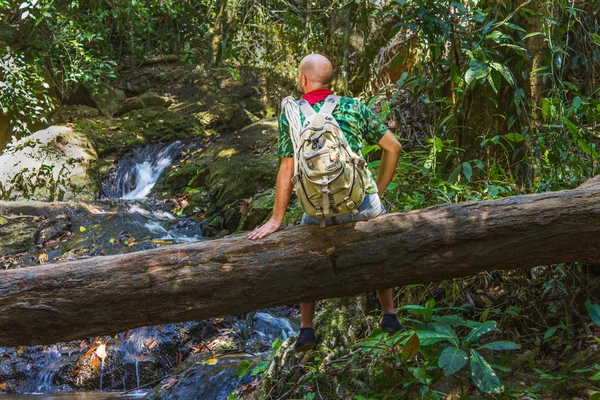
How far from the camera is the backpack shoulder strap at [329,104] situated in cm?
301

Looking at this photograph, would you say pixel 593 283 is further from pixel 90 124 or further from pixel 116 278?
pixel 90 124

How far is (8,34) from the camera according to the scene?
11.5m

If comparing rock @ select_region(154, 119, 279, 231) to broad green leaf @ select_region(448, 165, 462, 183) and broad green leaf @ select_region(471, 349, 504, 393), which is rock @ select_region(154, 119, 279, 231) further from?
broad green leaf @ select_region(471, 349, 504, 393)

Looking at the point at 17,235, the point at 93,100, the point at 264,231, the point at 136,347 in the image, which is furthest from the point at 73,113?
the point at 264,231

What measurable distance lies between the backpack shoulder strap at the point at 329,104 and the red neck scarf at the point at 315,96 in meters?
0.06

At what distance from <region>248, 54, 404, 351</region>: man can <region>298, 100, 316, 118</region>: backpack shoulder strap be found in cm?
5

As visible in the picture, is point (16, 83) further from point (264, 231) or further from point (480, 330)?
point (480, 330)

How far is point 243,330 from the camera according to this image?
6113 millimetres

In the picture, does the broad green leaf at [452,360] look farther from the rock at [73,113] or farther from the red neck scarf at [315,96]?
the rock at [73,113]

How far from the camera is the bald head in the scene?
314 cm

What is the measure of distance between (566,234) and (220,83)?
13.6 metres

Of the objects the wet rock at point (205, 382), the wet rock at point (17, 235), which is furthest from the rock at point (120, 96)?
the wet rock at point (205, 382)

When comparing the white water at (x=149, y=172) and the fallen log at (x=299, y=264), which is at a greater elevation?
the white water at (x=149, y=172)

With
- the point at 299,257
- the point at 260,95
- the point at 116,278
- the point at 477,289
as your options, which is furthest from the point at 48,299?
the point at 260,95
